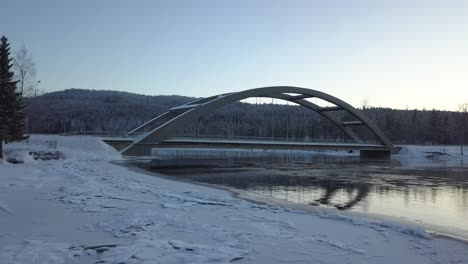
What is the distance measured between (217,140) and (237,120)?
125ft

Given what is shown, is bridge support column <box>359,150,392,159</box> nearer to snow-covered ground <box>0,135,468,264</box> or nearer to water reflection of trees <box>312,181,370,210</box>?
water reflection of trees <box>312,181,370,210</box>

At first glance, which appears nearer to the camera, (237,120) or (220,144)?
(220,144)

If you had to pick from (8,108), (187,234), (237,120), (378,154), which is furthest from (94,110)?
(187,234)

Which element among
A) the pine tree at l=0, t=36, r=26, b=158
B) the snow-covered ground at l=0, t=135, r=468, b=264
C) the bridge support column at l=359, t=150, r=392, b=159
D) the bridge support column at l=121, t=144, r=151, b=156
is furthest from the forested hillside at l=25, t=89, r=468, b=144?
the snow-covered ground at l=0, t=135, r=468, b=264

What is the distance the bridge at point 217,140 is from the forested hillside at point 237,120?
33.0ft

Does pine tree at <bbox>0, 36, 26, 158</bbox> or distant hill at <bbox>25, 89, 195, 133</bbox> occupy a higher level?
distant hill at <bbox>25, 89, 195, 133</bbox>

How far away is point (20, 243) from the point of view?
8.02m

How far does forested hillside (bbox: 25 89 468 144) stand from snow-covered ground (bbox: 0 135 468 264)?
193ft

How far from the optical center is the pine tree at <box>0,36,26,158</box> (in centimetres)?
3178

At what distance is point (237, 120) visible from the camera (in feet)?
322

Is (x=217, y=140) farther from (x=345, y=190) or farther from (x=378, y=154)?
(x=378, y=154)

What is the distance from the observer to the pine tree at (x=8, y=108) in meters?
31.8

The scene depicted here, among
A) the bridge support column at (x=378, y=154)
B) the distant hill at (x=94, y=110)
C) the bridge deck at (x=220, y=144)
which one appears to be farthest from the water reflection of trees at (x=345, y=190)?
the distant hill at (x=94, y=110)

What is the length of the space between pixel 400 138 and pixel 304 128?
44946 mm
